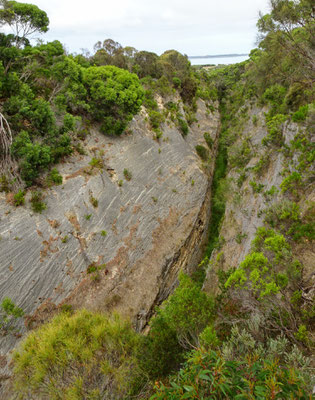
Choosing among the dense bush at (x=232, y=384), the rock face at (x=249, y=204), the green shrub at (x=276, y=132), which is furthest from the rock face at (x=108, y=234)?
the dense bush at (x=232, y=384)

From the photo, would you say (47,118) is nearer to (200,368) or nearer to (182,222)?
(182,222)

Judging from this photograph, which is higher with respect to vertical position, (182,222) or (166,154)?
(166,154)

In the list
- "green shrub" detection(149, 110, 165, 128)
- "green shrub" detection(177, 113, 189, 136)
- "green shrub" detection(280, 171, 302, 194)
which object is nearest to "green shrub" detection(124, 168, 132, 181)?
"green shrub" detection(149, 110, 165, 128)

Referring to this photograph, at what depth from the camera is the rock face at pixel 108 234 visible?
14375mm

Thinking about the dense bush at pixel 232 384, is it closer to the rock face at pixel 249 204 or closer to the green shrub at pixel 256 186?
the rock face at pixel 249 204

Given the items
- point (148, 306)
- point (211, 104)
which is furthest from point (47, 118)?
point (211, 104)

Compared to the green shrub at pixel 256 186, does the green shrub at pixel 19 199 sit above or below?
above

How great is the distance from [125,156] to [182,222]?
8.90 m

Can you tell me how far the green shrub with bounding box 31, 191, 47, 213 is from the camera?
1574 cm

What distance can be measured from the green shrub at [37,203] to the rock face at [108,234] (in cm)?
35

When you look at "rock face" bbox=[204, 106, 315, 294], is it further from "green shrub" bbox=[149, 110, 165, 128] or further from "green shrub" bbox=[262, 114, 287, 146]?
"green shrub" bbox=[149, 110, 165, 128]

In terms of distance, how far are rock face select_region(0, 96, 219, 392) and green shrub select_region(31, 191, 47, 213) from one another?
13.8 inches

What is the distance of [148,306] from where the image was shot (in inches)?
641

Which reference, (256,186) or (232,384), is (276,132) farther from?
(232,384)
